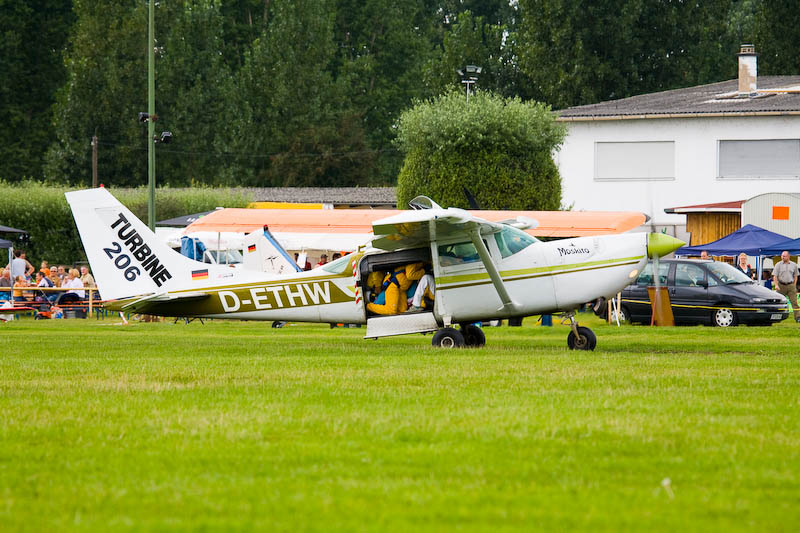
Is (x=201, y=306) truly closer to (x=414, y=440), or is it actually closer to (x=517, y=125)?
(x=414, y=440)

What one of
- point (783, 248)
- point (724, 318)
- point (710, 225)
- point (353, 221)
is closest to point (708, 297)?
point (724, 318)

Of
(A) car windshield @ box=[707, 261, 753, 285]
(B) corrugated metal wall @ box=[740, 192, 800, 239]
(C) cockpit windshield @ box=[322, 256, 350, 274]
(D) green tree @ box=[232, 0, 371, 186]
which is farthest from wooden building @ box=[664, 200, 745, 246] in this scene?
(D) green tree @ box=[232, 0, 371, 186]

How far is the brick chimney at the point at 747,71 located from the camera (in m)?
46.2

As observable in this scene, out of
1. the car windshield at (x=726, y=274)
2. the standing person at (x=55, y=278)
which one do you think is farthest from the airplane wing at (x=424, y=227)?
the standing person at (x=55, y=278)

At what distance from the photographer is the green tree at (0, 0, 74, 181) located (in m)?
77.4

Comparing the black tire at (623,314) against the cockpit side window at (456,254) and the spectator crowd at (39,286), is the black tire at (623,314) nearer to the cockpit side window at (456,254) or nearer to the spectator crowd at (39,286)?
the cockpit side window at (456,254)

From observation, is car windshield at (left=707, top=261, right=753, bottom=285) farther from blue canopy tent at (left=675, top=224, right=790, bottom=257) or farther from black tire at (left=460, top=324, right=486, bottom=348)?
black tire at (left=460, top=324, right=486, bottom=348)

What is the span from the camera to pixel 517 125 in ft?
122

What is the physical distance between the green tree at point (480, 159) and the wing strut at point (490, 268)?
18.0m

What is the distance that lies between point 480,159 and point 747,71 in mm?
16239

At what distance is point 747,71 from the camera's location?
1829 inches

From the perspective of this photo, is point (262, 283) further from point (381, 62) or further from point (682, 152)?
point (381, 62)

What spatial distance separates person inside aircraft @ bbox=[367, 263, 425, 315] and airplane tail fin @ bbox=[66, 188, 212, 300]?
3.12 meters

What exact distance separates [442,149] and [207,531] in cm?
3147
